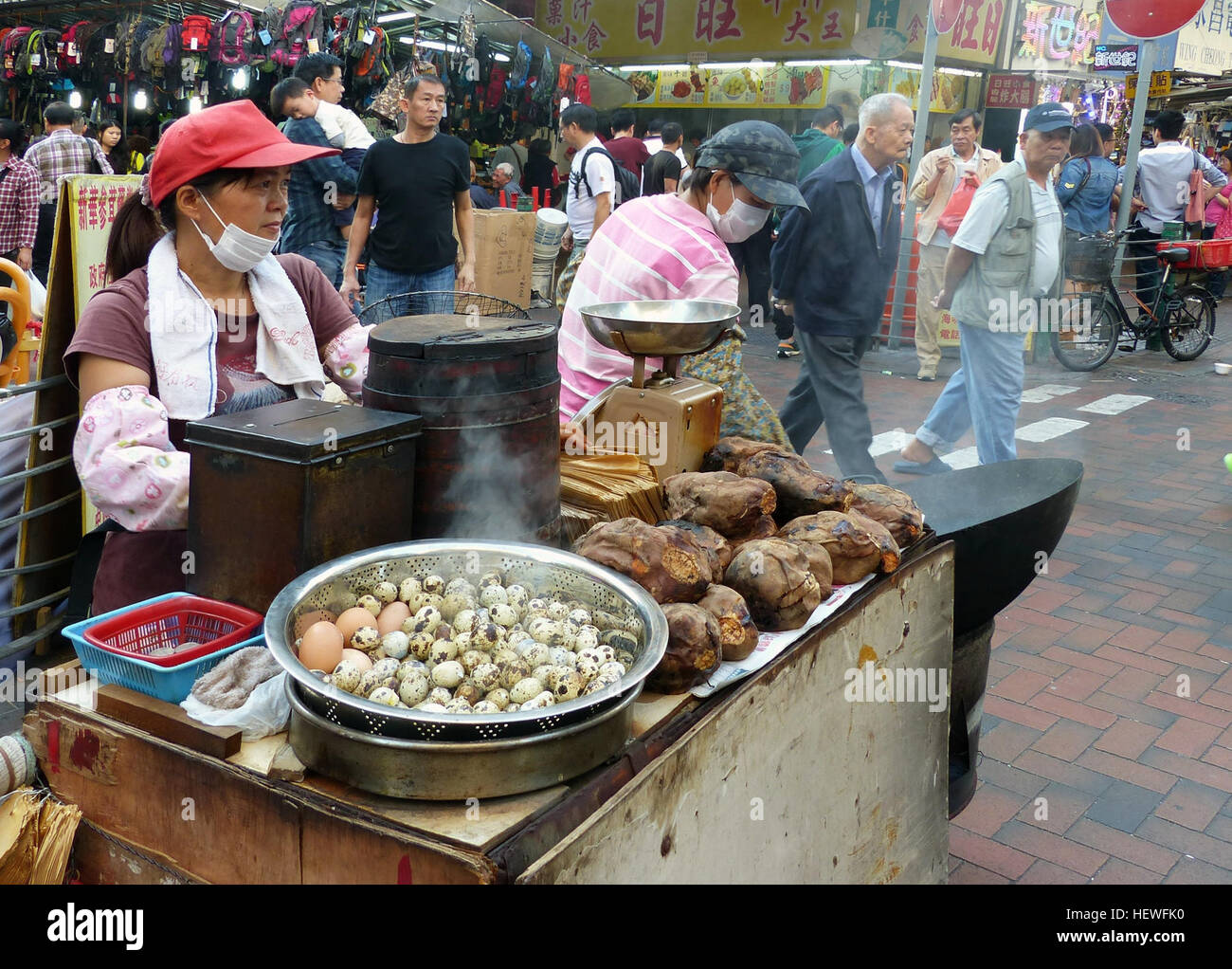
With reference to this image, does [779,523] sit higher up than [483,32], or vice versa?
[483,32]

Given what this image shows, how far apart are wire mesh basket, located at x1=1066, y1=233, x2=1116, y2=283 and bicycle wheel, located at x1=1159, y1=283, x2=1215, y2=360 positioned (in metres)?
1.37

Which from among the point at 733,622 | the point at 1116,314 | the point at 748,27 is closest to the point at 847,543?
the point at 733,622

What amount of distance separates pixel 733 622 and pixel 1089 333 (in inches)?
365

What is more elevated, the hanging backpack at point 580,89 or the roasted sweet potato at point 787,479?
the hanging backpack at point 580,89

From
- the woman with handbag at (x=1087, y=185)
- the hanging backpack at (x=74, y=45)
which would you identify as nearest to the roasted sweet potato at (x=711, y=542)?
the woman with handbag at (x=1087, y=185)

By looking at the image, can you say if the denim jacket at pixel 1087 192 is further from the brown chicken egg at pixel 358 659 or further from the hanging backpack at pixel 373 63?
the brown chicken egg at pixel 358 659

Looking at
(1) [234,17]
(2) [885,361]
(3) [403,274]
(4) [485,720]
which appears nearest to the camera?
(4) [485,720]

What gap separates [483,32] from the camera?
40.3 ft

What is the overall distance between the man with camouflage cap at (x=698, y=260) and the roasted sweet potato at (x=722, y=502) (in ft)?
2.69

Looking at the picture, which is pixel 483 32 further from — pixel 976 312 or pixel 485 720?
pixel 485 720

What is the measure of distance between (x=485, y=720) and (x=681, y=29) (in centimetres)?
1663

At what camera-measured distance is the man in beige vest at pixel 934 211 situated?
30.2 ft
